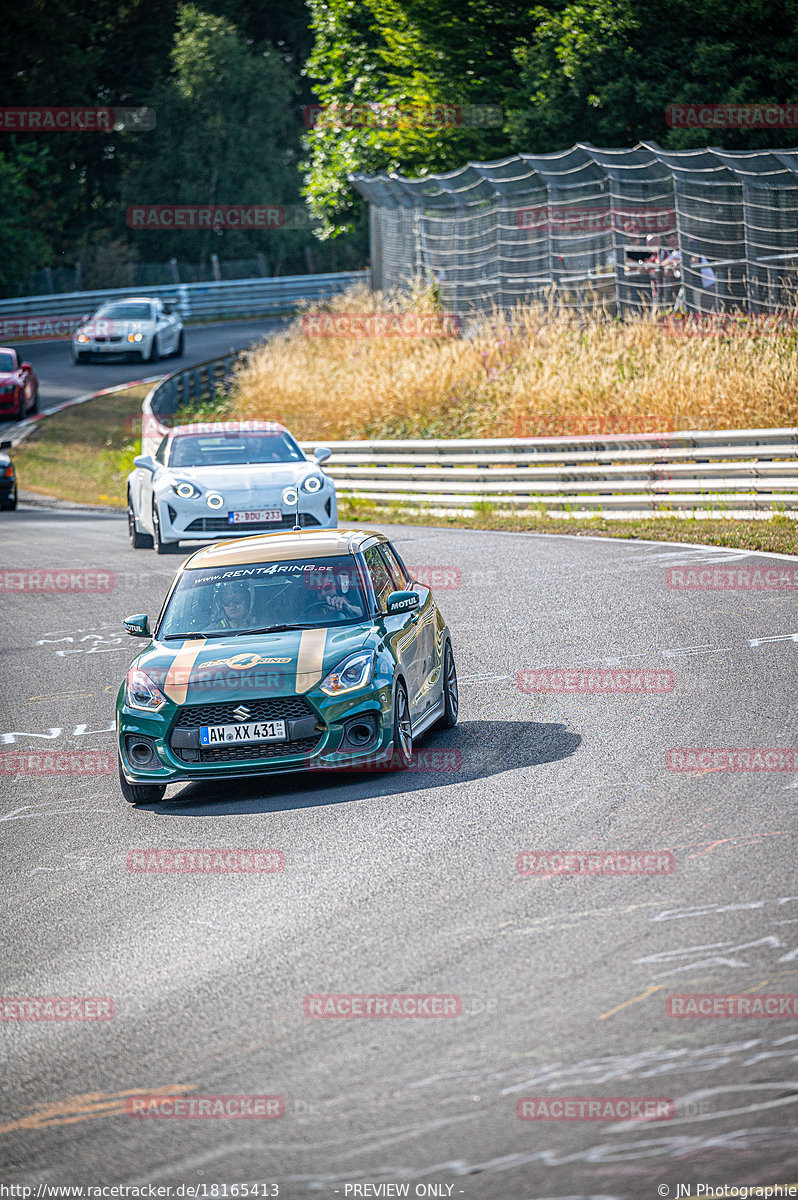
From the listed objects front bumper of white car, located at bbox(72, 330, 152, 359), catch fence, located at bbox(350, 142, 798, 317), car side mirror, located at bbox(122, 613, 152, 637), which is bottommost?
front bumper of white car, located at bbox(72, 330, 152, 359)

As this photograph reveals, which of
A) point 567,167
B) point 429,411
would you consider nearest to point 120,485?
point 429,411

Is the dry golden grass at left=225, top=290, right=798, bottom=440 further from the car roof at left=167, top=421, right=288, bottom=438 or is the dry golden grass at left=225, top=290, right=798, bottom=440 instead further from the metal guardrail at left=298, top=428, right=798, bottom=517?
the car roof at left=167, top=421, right=288, bottom=438

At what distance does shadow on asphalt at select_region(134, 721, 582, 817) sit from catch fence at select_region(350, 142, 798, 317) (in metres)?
14.2

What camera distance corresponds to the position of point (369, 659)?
890 cm

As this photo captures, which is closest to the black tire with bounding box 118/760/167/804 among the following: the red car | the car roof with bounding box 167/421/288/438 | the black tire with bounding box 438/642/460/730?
the black tire with bounding box 438/642/460/730

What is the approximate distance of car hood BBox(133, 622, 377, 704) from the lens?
876cm

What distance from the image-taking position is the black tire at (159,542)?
18.7 meters

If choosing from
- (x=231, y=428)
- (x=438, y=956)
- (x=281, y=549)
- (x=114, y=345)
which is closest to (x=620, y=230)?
(x=231, y=428)

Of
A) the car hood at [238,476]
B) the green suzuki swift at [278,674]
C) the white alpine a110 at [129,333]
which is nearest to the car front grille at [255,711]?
the green suzuki swift at [278,674]

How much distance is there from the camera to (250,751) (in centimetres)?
873

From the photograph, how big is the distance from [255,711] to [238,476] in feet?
32.5

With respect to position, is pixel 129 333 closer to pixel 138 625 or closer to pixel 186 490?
pixel 186 490

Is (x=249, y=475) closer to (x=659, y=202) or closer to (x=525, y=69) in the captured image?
(x=659, y=202)

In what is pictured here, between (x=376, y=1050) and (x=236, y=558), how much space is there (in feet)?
17.3
